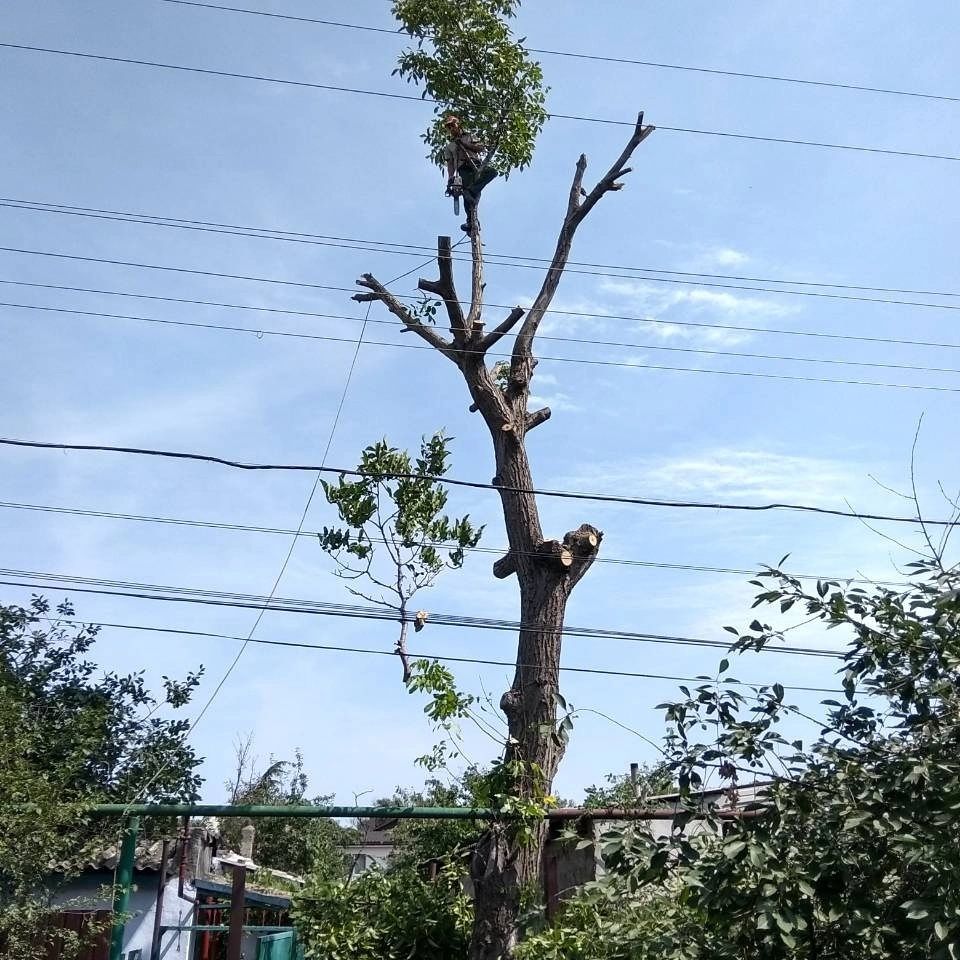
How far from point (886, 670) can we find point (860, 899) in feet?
3.36

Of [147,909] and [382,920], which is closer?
[382,920]

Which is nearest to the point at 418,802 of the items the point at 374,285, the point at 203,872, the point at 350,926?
the point at 203,872

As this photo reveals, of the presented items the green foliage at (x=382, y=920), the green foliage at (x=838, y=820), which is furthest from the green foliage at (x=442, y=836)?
the green foliage at (x=838, y=820)

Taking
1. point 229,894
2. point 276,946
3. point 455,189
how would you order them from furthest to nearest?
point 229,894
point 276,946
point 455,189

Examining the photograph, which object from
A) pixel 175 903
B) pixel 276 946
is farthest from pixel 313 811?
pixel 175 903

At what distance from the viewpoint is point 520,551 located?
9.35 meters

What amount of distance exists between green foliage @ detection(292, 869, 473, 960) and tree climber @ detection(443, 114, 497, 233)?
6.55 meters

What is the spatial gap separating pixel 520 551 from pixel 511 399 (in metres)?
1.62

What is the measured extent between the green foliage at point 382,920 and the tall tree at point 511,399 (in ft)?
2.41

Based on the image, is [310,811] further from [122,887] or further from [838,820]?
[838,820]

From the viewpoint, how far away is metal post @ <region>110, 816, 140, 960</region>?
6742mm

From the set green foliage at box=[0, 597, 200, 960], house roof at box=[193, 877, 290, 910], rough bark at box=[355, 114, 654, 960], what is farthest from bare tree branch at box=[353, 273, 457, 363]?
house roof at box=[193, 877, 290, 910]

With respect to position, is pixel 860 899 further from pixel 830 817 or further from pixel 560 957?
pixel 560 957

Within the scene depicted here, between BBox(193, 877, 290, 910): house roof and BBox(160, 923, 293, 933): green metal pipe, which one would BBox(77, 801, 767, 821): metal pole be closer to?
BBox(160, 923, 293, 933): green metal pipe
